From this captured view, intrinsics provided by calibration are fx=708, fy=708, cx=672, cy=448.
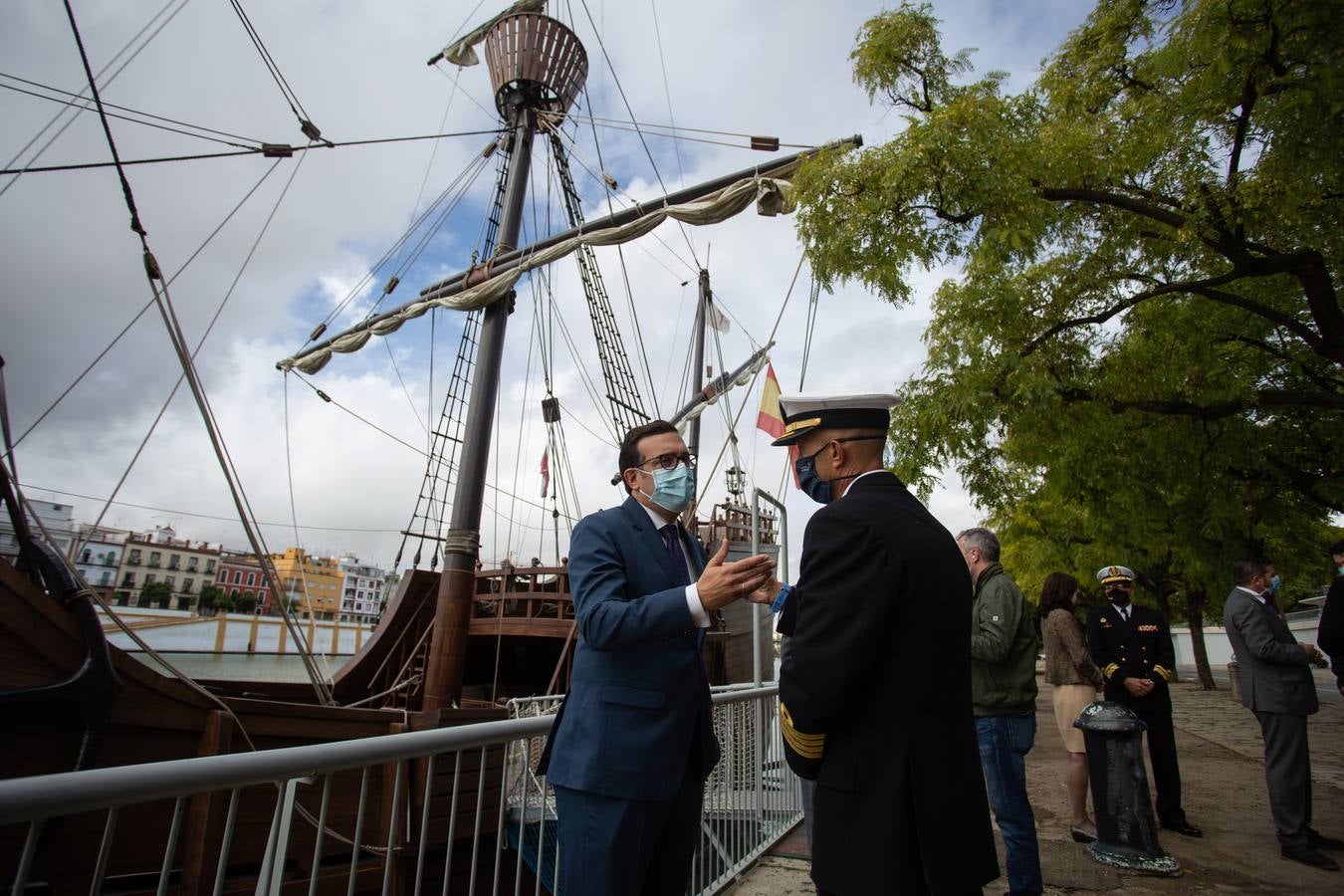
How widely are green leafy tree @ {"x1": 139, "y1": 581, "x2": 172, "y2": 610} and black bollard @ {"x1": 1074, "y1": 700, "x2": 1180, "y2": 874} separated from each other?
79441 millimetres

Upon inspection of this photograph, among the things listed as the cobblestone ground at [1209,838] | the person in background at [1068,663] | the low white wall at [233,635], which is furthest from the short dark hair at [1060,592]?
the low white wall at [233,635]

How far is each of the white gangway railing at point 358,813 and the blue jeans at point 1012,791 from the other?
137 centimetres

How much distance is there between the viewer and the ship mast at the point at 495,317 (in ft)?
30.5

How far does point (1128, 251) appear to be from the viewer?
7.50 meters

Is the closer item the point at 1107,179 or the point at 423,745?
the point at 423,745

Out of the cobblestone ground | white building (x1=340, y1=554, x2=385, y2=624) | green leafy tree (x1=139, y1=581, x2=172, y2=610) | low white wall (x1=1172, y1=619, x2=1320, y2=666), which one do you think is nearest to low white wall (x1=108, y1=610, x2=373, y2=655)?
green leafy tree (x1=139, y1=581, x2=172, y2=610)

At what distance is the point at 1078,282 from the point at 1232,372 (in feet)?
6.71

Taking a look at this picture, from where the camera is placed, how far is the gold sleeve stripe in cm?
161

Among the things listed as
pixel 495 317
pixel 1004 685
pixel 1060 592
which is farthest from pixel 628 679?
pixel 495 317

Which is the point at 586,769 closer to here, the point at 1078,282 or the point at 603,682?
the point at 603,682

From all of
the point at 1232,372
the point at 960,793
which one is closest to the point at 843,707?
the point at 960,793

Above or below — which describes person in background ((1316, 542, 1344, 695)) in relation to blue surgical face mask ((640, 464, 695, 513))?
below

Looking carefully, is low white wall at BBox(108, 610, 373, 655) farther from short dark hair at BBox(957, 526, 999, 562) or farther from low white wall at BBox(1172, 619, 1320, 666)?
low white wall at BBox(1172, 619, 1320, 666)

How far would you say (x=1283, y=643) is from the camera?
4.28 m
